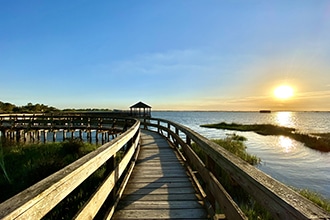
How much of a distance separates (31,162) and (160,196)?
907 cm

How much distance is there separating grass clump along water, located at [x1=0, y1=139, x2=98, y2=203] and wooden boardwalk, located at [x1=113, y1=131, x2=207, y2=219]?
403 centimetres

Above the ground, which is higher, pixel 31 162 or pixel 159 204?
pixel 159 204

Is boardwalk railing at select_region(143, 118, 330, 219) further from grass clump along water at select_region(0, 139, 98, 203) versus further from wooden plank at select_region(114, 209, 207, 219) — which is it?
grass clump along water at select_region(0, 139, 98, 203)

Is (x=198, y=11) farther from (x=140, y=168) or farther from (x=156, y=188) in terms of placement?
(x=156, y=188)

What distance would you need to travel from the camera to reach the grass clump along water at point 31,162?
7.91 m

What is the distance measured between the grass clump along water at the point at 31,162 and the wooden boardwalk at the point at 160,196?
4.03m

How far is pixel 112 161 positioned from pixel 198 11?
9656 mm

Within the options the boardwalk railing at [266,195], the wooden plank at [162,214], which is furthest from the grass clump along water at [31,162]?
the boardwalk railing at [266,195]

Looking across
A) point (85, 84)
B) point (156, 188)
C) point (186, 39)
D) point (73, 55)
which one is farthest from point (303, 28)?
point (85, 84)

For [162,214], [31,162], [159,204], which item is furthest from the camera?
[31,162]

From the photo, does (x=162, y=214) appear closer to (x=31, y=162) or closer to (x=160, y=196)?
(x=160, y=196)

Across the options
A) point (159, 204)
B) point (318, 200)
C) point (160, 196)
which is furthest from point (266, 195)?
point (318, 200)

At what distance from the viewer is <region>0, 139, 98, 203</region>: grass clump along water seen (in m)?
7.91

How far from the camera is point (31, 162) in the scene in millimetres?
10742
